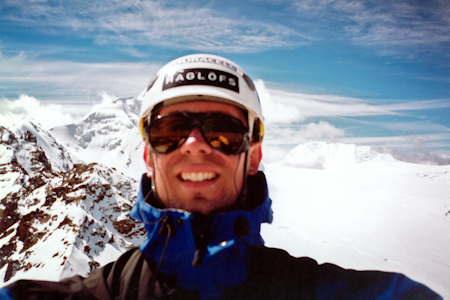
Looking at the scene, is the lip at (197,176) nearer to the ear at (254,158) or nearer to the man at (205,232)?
the man at (205,232)

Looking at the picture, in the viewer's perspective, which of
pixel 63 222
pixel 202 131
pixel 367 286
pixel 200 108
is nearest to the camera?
pixel 367 286

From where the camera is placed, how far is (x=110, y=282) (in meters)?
2.33

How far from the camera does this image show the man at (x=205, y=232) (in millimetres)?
2105

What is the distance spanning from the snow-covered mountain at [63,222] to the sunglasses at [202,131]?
27.9 meters

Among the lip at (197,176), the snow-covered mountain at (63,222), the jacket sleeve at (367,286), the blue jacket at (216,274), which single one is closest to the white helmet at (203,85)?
the lip at (197,176)

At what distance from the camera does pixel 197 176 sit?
2275mm

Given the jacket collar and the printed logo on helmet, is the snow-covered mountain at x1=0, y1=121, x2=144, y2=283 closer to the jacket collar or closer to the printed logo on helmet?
the jacket collar

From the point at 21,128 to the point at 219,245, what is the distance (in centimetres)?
15413

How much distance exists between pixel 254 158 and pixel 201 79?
101cm

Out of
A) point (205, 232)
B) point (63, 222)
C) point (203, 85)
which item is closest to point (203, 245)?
point (205, 232)

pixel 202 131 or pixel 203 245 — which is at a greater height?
pixel 202 131

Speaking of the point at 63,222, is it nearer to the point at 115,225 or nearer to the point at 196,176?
the point at 115,225

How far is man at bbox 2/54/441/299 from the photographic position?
2.11m

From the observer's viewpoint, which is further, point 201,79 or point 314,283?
point 201,79
